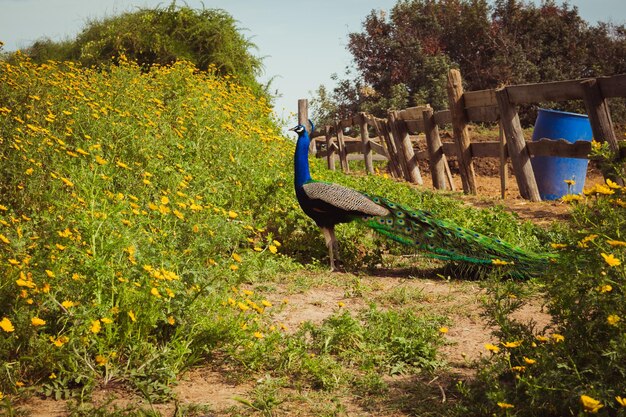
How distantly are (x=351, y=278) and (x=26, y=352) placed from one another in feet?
10.9

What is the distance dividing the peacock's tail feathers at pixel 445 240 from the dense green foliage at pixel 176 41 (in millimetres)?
11291

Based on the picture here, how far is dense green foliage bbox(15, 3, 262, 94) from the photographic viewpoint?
688 inches

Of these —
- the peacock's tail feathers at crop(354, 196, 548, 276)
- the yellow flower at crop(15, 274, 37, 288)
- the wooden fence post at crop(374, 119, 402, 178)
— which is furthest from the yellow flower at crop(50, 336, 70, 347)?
the wooden fence post at crop(374, 119, 402, 178)

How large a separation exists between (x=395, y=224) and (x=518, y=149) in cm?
460

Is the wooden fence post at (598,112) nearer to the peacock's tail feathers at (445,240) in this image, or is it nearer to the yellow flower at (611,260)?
the peacock's tail feathers at (445,240)

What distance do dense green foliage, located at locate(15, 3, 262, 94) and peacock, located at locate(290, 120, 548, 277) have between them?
36.1ft

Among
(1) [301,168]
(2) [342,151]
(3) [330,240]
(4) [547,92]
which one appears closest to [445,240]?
(3) [330,240]

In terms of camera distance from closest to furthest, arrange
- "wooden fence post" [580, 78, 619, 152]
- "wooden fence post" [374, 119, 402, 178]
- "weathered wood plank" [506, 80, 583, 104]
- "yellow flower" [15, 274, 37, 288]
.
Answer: "yellow flower" [15, 274, 37, 288], "wooden fence post" [580, 78, 619, 152], "weathered wood plank" [506, 80, 583, 104], "wooden fence post" [374, 119, 402, 178]

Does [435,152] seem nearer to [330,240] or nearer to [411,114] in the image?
[411,114]

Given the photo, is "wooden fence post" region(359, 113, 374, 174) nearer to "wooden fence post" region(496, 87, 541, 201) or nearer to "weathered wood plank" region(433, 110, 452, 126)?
"weathered wood plank" region(433, 110, 452, 126)

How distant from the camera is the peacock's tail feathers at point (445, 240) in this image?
617 centimetres

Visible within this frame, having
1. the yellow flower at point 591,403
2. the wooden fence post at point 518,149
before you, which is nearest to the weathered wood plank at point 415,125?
the wooden fence post at point 518,149

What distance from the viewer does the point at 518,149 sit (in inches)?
416

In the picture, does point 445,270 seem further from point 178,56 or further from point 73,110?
point 178,56
